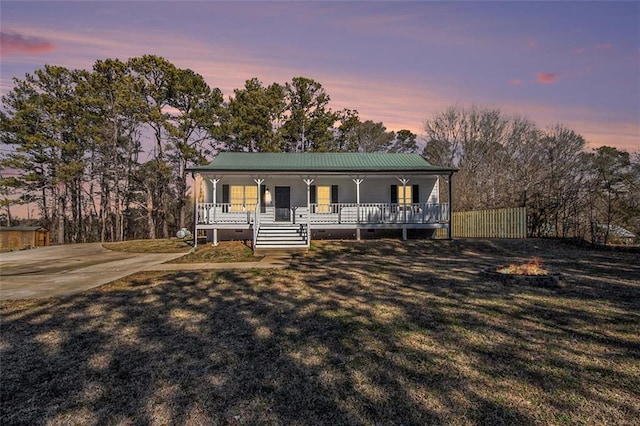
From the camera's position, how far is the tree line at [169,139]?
28469 millimetres

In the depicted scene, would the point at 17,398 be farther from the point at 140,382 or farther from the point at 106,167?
the point at 106,167

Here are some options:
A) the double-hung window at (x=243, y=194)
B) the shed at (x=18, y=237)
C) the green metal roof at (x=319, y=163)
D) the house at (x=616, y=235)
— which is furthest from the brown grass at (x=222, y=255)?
the shed at (x=18, y=237)

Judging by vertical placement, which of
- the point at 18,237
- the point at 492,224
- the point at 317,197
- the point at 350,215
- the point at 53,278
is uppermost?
the point at 317,197

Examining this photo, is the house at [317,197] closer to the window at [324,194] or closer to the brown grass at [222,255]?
the window at [324,194]

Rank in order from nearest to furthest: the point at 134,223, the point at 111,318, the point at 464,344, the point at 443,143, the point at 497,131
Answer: the point at 464,344 < the point at 111,318 < the point at 497,131 < the point at 443,143 < the point at 134,223

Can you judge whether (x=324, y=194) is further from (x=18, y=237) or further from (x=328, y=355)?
(x=18, y=237)

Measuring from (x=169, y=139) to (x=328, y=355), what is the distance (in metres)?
30.4

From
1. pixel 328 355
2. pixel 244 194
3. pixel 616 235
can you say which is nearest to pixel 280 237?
pixel 244 194

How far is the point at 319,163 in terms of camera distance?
2052cm

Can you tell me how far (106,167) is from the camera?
3262 cm

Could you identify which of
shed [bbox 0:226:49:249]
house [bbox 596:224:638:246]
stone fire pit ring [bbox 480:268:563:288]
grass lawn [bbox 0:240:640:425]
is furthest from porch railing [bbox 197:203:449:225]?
shed [bbox 0:226:49:249]

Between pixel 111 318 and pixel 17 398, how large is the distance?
2513 mm

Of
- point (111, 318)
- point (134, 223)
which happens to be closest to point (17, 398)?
point (111, 318)

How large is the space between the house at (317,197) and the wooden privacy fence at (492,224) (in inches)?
128
